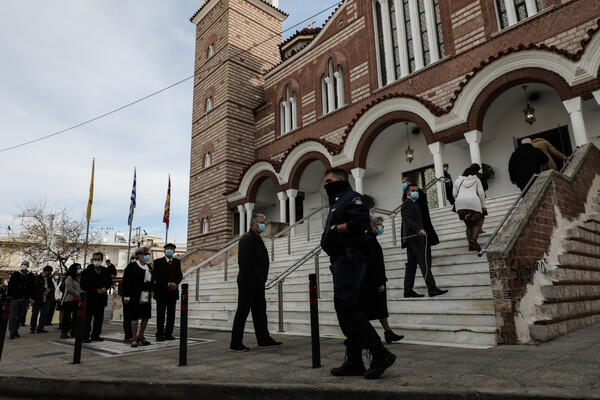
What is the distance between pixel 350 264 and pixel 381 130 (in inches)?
A: 476

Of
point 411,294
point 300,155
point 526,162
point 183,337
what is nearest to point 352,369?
point 183,337

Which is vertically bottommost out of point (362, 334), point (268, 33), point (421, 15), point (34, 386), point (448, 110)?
point (34, 386)

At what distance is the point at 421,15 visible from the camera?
15.5m

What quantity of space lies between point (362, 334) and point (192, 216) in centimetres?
1961

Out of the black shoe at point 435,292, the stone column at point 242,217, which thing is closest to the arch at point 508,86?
the black shoe at point 435,292

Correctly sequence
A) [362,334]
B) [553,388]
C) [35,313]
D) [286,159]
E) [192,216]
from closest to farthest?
[553,388] → [362,334] → [35,313] → [286,159] → [192,216]

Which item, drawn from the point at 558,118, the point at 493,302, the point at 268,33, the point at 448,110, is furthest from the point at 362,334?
the point at 268,33

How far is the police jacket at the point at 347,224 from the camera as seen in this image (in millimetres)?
3556

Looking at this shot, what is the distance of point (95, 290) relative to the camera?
741cm

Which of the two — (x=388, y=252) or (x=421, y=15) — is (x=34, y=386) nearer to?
(x=388, y=252)

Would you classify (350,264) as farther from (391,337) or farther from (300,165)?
(300,165)

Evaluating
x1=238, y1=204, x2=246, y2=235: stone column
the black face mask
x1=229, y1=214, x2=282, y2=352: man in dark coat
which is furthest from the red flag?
the black face mask

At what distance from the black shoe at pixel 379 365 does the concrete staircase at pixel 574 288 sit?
2.45 meters

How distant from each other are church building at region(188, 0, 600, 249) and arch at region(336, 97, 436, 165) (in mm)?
41
